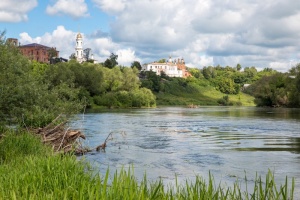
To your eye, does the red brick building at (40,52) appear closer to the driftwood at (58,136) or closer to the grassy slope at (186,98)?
the grassy slope at (186,98)

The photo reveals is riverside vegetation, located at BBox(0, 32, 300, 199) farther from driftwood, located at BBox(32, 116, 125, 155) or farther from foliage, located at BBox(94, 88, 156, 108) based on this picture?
foliage, located at BBox(94, 88, 156, 108)

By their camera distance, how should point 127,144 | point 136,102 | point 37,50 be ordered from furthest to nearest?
point 37,50, point 136,102, point 127,144

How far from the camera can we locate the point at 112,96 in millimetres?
100688

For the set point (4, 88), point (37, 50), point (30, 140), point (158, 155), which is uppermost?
point (37, 50)

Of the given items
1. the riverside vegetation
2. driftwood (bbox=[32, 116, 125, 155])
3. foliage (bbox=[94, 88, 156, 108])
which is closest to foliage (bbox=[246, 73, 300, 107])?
foliage (bbox=[94, 88, 156, 108])

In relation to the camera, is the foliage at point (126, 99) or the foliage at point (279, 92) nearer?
the foliage at point (126, 99)

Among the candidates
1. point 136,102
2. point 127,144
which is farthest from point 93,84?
point 127,144

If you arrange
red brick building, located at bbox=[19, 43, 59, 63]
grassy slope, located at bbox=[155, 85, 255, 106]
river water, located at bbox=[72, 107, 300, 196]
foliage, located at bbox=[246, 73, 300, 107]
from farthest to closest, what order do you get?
red brick building, located at bbox=[19, 43, 59, 63] < grassy slope, located at bbox=[155, 85, 255, 106] < foliage, located at bbox=[246, 73, 300, 107] < river water, located at bbox=[72, 107, 300, 196]

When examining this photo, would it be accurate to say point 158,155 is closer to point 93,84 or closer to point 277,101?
point 93,84

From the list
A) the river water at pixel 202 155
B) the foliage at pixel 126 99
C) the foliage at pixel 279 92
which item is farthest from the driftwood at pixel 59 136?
the foliage at pixel 279 92

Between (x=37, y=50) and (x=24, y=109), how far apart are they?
17185cm

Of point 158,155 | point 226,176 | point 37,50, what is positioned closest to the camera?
point 226,176

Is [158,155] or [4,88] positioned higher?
[4,88]

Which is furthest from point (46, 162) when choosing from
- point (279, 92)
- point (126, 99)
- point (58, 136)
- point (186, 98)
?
point (186, 98)
